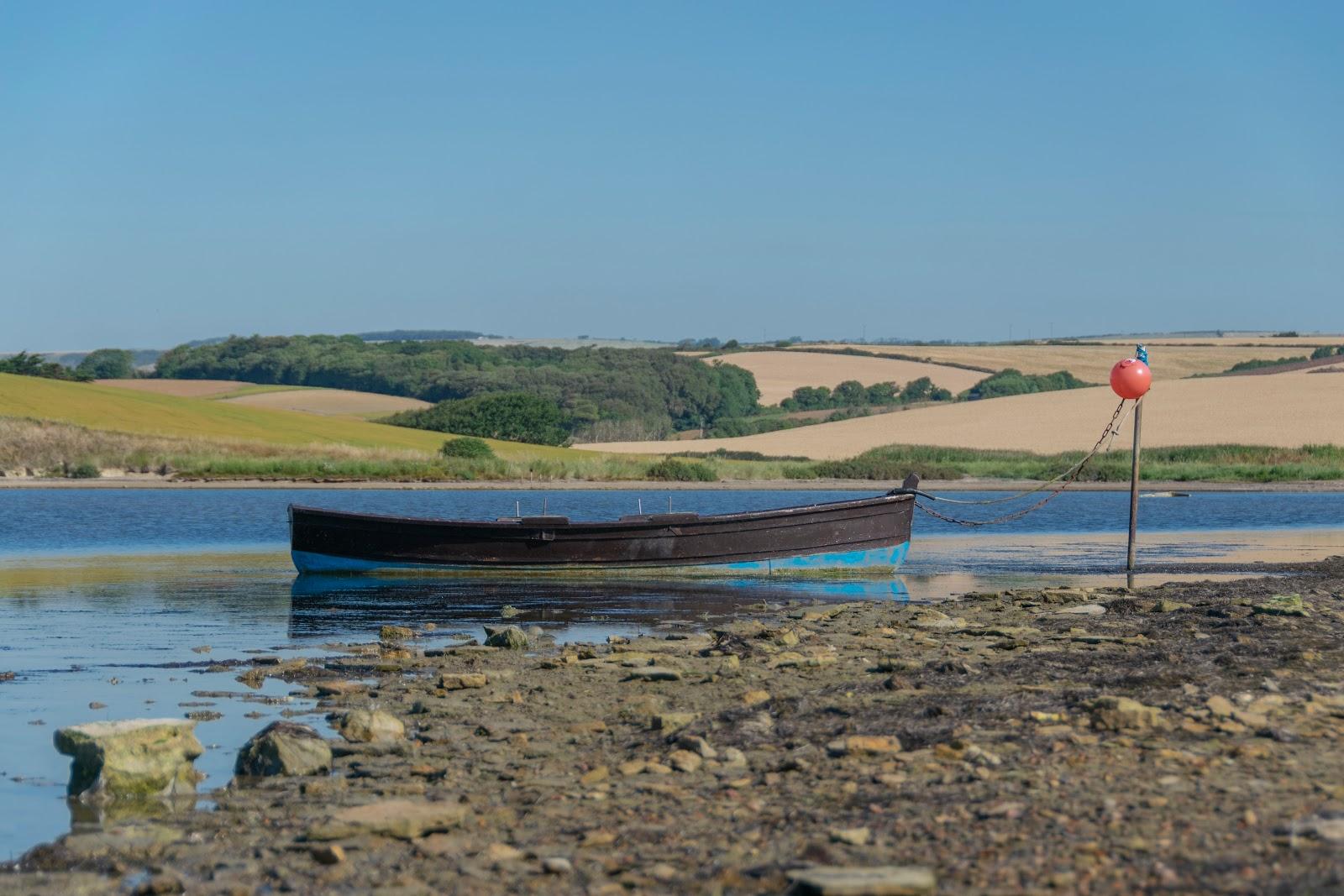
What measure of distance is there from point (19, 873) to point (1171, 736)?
6547 mm

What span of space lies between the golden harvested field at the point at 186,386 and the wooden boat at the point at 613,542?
3203 inches

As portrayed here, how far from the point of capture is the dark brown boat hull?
25328mm

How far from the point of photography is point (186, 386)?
11225 cm

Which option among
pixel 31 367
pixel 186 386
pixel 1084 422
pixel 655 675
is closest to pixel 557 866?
pixel 655 675

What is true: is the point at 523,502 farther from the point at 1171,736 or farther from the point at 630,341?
the point at 630,341

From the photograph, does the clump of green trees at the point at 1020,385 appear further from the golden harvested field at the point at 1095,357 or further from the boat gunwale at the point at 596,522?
the boat gunwale at the point at 596,522

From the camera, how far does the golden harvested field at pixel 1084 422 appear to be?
72812mm

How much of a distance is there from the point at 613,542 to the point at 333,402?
280 feet

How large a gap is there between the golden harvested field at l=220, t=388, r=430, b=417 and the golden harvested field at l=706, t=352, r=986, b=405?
30.1 meters

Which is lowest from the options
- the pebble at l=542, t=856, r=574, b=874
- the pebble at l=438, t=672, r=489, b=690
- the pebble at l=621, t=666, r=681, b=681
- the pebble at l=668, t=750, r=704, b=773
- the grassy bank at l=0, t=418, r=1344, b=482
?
the grassy bank at l=0, t=418, r=1344, b=482

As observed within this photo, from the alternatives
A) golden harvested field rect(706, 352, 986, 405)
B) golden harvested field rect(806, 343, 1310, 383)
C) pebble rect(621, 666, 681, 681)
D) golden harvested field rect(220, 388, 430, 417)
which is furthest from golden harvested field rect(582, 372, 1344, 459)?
pebble rect(621, 666, 681, 681)

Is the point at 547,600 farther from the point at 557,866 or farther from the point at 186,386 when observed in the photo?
the point at 186,386

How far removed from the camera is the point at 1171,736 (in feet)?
31.5

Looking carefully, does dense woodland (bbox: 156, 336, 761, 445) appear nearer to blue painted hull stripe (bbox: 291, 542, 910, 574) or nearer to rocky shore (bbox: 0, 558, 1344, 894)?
blue painted hull stripe (bbox: 291, 542, 910, 574)
